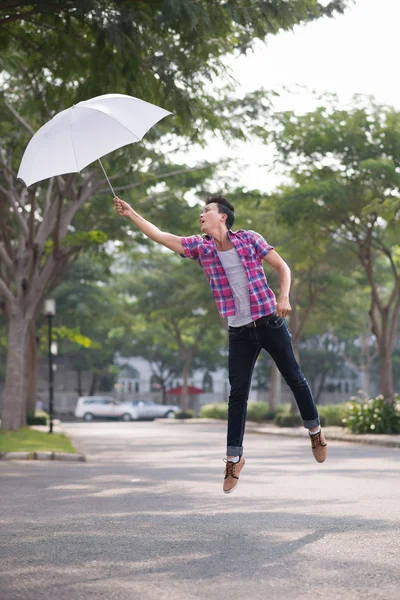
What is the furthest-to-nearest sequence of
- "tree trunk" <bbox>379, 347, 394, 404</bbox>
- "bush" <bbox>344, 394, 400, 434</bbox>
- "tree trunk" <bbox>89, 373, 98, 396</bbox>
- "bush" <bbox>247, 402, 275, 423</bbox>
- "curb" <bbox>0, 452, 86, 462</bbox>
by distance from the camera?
1. "tree trunk" <bbox>89, 373, 98, 396</bbox>
2. "bush" <bbox>247, 402, 275, 423</bbox>
3. "tree trunk" <bbox>379, 347, 394, 404</bbox>
4. "bush" <bbox>344, 394, 400, 434</bbox>
5. "curb" <bbox>0, 452, 86, 462</bbox>

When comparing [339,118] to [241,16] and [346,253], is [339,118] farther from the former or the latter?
[241,16]

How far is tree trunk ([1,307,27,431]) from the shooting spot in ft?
75.0

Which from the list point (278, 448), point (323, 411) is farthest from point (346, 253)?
point (278, 448)

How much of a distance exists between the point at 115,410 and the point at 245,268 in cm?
5982

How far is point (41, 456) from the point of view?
17375 mm

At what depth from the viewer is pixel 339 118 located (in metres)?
25.8

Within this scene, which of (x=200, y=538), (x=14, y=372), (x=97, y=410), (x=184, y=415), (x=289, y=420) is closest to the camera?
(x=200, y=538)

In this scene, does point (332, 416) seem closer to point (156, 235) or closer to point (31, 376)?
point (31, 376)

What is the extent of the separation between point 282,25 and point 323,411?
977 inches

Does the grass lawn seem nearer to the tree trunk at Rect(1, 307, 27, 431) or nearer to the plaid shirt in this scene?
the tree trunk at Rect(1, 307, 27, 431)

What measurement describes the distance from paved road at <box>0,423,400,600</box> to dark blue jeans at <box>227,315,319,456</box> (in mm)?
743

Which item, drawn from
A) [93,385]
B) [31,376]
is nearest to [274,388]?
[31,376]

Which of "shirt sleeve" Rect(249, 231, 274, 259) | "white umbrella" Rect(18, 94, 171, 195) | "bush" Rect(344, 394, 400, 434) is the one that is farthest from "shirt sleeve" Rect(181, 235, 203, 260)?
"bush" Rect(344, 394, 400, 434)

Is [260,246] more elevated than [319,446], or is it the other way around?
[260,246]
